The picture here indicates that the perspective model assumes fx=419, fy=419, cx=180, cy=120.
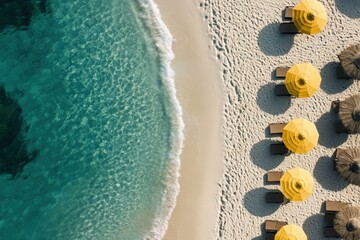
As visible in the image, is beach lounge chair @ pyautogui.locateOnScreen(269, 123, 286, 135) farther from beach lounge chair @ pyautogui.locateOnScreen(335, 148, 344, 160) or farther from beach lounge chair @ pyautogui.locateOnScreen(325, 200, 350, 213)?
beach lounge chair @ pyautogui.locateOnScreen(325, 200, 350, 213)

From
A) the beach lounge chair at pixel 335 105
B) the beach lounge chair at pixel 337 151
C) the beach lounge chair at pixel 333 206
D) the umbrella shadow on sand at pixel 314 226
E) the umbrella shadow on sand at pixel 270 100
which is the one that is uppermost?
the umbrella shadow on sand at pixel 270 100

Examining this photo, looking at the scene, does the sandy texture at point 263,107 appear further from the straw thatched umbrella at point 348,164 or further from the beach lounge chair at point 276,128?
the straw thatched umbrella at point 348,164

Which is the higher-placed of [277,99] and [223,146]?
[277,99]

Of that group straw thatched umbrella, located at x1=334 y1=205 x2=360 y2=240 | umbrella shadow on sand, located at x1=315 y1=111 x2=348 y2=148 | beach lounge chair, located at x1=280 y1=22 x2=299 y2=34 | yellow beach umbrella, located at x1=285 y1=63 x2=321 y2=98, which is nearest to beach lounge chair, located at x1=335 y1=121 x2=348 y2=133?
umbrella shadow on sand, located at x1=315 y1=111 x2=348 y2=148

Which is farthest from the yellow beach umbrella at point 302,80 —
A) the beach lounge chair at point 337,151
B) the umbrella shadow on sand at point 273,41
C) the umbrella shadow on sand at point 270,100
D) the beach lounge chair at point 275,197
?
the beach lounge chair at point 275,197

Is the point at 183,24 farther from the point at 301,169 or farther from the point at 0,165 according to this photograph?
the point at 0,165

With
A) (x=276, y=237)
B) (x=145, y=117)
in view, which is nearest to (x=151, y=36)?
(x=145, y=117)

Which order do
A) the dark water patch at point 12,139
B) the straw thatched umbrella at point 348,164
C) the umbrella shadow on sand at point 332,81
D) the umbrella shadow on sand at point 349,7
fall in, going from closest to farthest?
the straw thatched umbrella at point 348,164, the dark water patch at point 12,139, the umbrella shadow on sand at point 332,81, the umbrella shadow on sand at point 349,7
